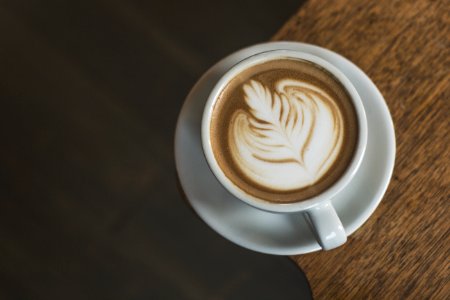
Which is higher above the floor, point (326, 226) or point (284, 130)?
point (284, 130)

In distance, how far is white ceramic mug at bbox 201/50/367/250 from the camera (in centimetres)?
67

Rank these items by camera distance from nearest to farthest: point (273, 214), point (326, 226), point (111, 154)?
1. point (326, 226)
2. point (273, 214)
3. point (111, 154)

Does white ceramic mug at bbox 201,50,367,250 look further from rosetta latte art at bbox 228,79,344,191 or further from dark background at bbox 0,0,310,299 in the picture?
dark background at bbox 0,0,310,299

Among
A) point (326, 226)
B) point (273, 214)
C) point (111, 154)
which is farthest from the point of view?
point (111, 154)

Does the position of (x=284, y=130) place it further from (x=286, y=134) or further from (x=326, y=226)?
(x=326, y=226)

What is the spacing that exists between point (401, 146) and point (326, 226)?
0.25 m

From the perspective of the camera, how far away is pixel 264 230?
776mm

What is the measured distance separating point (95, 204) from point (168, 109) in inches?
11.3

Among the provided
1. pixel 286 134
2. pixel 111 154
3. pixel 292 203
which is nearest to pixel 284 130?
pixel 286 134

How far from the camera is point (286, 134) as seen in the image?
28.5 inches

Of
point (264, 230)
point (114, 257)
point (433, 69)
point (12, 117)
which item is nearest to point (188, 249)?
point (114, 257)

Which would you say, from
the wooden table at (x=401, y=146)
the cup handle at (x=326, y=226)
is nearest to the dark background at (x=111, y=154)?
the wooden table at (x=401, y=146)

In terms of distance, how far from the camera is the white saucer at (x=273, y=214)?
0.76m

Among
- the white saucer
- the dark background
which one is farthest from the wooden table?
the dark background
